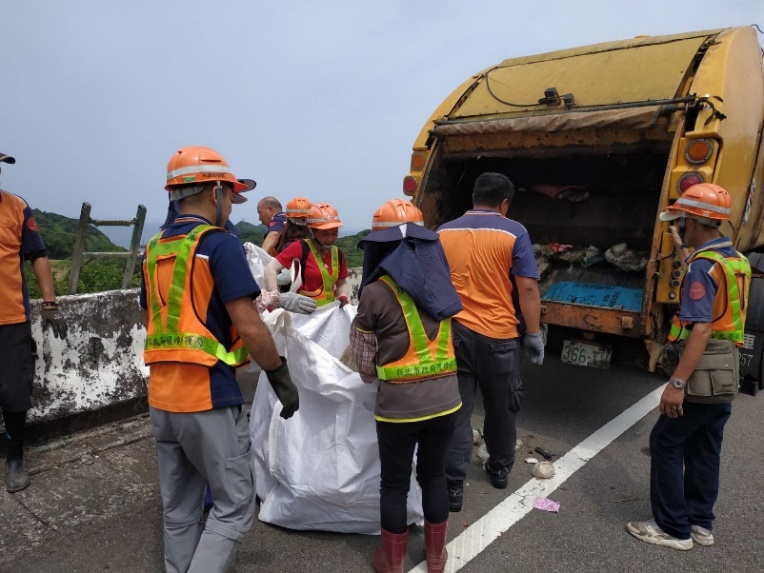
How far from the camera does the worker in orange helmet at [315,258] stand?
12.0ft

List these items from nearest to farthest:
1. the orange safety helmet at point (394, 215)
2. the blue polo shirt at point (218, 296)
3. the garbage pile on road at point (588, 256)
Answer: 1. the blue polo shirt at point (218, 296)
2. the orange safety helmet at point (394, 215)
3. the garbage pile on road at point (588, 256)

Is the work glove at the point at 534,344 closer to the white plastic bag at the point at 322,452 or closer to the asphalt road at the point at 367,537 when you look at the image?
the asphalt road at the point at 367,537

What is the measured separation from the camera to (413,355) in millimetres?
2426

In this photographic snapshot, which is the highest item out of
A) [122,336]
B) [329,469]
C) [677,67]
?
[677,67]

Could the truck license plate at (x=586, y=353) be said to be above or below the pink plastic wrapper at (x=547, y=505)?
above

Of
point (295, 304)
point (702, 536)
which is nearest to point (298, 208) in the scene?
point (295, 304)

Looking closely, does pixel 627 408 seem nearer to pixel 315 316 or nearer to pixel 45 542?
pixel 315 316

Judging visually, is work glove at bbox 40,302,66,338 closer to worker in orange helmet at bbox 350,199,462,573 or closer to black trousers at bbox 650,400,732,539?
worker in orange helmet at bbox 350,199,462,573

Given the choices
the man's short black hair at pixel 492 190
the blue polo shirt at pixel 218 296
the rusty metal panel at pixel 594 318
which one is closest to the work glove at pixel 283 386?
the blue polo shirt at pixel 218 296

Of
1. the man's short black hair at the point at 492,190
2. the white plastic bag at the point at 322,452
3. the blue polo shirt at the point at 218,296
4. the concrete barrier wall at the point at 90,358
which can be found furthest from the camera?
the concrete barrier wall at the point at 90,358

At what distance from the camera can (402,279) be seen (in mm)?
2355

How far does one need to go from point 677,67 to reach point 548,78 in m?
0.99

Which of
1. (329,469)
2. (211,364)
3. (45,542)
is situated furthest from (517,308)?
(45,542)

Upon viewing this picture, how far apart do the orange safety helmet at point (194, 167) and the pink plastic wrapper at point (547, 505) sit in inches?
93.7
